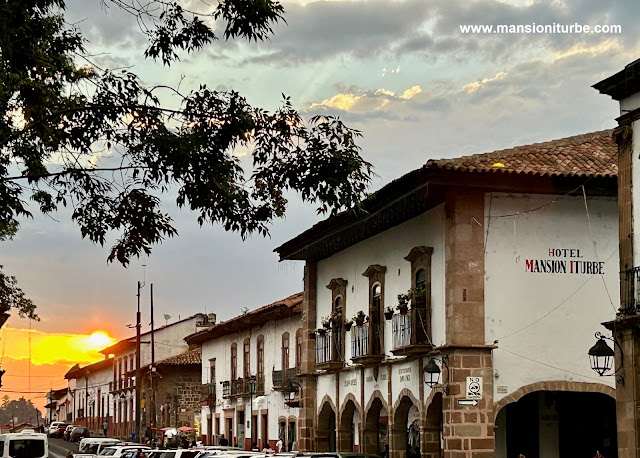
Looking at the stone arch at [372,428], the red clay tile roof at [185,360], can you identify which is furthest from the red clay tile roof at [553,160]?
the red clay tile roof at [185,360]

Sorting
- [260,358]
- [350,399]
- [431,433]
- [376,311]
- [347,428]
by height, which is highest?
[376,311]

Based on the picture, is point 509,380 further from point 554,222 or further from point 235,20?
point 235,20

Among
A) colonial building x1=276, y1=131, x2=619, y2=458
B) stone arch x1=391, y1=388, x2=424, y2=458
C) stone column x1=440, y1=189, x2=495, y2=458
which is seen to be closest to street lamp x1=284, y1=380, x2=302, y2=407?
colonial building x1=276, y1=131, x2=619, y2=458

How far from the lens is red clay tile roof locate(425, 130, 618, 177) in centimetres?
2844

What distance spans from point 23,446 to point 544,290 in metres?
17.4

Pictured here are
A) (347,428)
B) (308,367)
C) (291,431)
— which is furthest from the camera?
(291,431)

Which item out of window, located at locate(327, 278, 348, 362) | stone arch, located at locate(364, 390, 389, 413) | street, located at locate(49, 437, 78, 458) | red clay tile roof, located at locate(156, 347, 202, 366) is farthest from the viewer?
red clay tile roof, located at locate(156, 347, 202, 366)

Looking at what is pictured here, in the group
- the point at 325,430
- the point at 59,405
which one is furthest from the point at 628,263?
the point at 59,405

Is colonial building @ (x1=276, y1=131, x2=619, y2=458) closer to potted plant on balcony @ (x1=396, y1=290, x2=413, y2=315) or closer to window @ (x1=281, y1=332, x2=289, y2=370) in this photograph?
potted plant on balcony @ (x1=396, y1=290, x2=413, y2=315)

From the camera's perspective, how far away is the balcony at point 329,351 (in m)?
36.5

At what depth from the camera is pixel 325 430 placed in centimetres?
3956

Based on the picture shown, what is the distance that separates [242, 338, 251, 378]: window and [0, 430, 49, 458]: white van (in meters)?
14.6

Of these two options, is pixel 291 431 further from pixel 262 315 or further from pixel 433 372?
pixel 433 372

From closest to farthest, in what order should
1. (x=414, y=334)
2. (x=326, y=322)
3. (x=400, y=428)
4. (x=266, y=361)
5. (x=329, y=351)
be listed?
(x=414, y=334) → (x=400, y=428) → (x=329, y=351) → (x=326, y=322) → (x=266, y=361)
